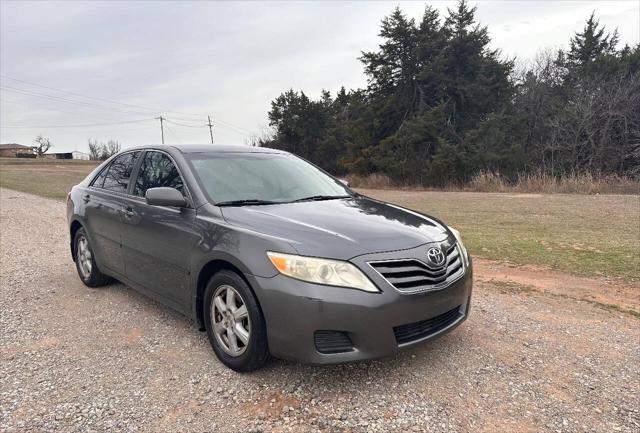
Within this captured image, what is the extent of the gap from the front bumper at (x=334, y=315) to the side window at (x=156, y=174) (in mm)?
1485

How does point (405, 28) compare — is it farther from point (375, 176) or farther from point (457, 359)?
point (457, 359)

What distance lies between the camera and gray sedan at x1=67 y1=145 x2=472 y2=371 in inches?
106

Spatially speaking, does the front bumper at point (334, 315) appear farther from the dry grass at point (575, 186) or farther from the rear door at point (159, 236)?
the dry grass at point (575, 186)

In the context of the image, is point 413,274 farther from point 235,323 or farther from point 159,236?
point 159,236

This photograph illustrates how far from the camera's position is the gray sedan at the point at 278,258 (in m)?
2.68

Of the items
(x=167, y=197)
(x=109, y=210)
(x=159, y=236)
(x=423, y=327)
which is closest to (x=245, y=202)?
(x=167, y=197)

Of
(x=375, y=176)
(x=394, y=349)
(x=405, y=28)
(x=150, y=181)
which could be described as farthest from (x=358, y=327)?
(x=405, y=28)

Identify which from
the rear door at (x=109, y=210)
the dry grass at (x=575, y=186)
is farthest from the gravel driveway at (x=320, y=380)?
the dry grass at (x=575, y=186)

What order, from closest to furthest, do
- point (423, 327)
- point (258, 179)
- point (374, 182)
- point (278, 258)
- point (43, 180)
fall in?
point (278, 258)
point (423, 327)
point (258, 179)
point (43, 180)
point (374, 182)

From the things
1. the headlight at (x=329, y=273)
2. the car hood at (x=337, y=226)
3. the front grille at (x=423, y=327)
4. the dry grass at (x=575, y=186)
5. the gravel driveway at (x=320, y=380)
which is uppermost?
the car hood at (x=337, y=226)

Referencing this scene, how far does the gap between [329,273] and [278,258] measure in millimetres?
349

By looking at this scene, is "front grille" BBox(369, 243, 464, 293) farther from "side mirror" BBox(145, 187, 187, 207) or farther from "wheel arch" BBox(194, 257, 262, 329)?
"side mirror" BBox(145, 187, 187, 207)

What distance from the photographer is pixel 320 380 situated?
9.87ft

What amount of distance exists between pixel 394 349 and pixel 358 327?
309 mm
